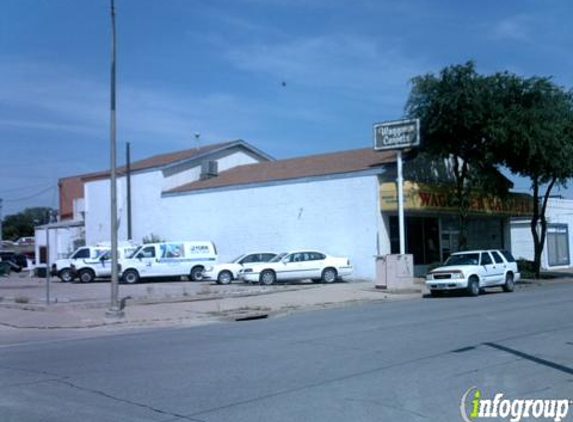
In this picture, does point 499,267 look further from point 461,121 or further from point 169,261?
point 169,261

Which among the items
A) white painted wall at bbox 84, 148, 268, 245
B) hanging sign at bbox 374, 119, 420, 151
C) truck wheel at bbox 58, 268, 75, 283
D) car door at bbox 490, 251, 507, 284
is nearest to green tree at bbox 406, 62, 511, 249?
hanging sign at bbox 374, 119, 420, 151

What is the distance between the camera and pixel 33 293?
28.2 metres

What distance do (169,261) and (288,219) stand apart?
6661 mm

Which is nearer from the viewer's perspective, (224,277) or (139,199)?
(224,277)

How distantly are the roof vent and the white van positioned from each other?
10.0 m

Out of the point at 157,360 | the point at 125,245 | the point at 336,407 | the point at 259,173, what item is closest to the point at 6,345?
the point at 157,360

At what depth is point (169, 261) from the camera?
34.6 meters

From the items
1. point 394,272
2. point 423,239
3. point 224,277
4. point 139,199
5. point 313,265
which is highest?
point 139,199

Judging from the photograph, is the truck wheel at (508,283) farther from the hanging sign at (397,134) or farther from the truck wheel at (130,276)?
the truck wheel at (130,276)

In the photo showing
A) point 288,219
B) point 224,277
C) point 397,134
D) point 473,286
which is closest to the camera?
point 473,286

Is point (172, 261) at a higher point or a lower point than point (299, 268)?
higher

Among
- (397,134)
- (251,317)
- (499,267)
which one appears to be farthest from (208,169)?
(251,317)

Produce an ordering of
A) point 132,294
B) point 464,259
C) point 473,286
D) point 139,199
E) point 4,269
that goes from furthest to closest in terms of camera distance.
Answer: point 4,269 → point 139,199 → point 132,294 → point 464,259 → point 473,286

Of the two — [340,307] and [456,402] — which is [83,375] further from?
[340,307]
